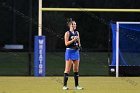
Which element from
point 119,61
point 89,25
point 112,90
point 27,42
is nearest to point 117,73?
point 119,61

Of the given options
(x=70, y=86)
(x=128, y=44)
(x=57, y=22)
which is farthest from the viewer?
(x=57, y=22)

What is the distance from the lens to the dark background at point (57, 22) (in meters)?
18.1

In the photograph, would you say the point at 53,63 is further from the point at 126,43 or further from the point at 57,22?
the point at 126,43

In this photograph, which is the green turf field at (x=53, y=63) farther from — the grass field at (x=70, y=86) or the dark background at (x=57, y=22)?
the grass field at (x=70, y=86)

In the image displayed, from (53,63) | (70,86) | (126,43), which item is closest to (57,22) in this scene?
(53,63)

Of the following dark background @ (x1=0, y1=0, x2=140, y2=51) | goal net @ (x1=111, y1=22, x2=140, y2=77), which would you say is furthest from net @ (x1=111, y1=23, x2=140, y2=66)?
dark background @ (x1=0, y1=0, x2=140, y2=51)

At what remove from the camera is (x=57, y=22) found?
1834 centimetres

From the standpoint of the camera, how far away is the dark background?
18.1 meters

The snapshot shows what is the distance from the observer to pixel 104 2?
60.5 ft

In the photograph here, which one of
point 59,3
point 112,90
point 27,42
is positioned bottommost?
point 112,90

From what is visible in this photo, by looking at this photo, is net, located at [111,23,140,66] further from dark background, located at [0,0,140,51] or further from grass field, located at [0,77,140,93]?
grass field, located at [0,77,140,93]

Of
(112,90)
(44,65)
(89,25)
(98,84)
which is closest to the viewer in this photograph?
(112,90)

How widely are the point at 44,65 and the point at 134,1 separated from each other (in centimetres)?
419

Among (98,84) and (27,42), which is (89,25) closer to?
(27,42)
